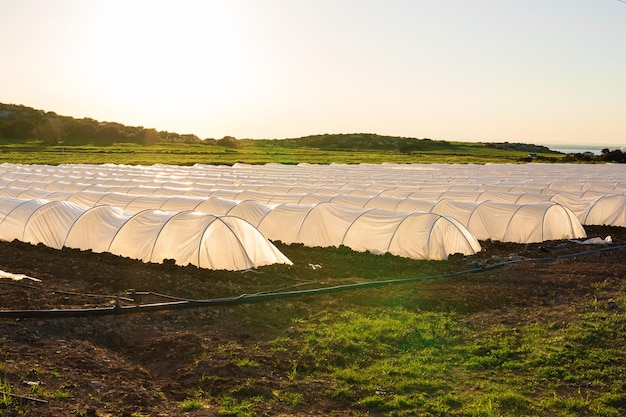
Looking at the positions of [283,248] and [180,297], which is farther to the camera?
[283,248]

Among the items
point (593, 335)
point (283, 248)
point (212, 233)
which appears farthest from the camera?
point (283, 248)

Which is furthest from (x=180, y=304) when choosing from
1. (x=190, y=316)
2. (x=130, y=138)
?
(x=130, y=138)

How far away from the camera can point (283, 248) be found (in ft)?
72.0

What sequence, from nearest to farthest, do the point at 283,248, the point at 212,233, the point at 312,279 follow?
the point at 312,279
the point at 212,233
the point at 283,248

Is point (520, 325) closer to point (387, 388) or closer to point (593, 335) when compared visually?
point (593, 335)

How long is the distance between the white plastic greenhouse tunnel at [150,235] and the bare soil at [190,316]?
55 cm

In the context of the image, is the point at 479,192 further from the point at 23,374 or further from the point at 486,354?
the point at 23,374

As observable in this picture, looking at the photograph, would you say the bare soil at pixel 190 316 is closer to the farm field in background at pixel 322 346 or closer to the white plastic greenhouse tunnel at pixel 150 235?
the farm field in background at pixel 322 346

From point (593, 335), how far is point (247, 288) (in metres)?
8.05

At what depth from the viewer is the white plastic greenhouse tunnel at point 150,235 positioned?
1766 cm

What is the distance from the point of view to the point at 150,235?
18.7 meters

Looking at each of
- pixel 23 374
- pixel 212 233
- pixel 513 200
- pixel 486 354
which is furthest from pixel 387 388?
pixel 513 200

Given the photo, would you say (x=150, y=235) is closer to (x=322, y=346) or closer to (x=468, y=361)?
(x=322, y=346)

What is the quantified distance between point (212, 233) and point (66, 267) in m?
4.27
